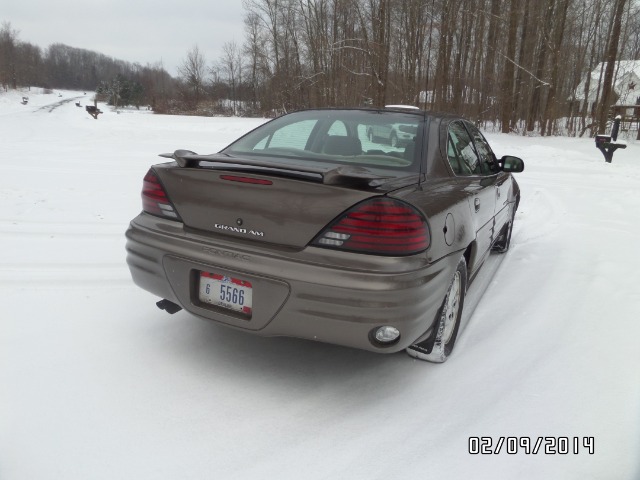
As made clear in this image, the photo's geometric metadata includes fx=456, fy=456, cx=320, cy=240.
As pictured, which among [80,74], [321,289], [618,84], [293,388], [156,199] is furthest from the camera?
[80,74]

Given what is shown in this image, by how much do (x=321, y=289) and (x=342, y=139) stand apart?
51.2 inches

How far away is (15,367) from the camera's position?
97.2 inches

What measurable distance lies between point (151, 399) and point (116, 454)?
1.23 ft

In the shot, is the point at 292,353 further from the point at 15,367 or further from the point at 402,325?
the point at 15,367

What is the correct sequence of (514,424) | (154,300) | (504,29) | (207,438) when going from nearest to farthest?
(207,438) → (514,424) → (154,300) → (504,29)

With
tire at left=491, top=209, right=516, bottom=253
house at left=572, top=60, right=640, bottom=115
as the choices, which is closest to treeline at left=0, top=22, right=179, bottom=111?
house at left=572, top=60, right=640, bottom=115

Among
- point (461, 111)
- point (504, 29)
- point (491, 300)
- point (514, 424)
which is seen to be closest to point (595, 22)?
point (504, 29)

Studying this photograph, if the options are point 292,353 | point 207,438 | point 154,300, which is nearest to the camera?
point 207,438

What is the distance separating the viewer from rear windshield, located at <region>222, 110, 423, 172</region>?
279 cm

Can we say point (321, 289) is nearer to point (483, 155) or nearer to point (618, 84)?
point (483, 155)

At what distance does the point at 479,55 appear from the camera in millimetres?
23062

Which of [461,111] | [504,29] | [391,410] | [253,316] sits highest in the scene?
[504,29]
